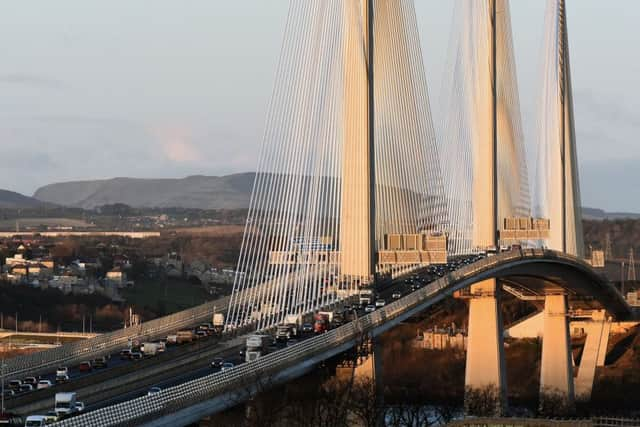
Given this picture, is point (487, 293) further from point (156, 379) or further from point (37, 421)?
point (37, 421)

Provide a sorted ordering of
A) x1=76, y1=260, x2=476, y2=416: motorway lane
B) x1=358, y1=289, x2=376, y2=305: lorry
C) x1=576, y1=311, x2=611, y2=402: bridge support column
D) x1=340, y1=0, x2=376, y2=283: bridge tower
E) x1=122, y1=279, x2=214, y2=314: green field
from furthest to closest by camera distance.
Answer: x1=122, y1=279, x2=214, y2=314: green field → x1=576, y1=311, x2=611, y2=402: bridge support column → x1=358, y1=289, x2=376, y2=305: lorry → x1=340, y1=0, x2=376, y2=283: bridge tower → x1=76, y1=260, x2=476, y2=416: motorway lane

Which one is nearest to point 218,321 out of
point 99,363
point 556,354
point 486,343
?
point 99,363

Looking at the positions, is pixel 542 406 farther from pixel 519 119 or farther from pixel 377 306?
pixel 377 306

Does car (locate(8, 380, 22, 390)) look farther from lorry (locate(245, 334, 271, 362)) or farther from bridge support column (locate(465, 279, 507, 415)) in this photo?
bridge support column (locate(465, 279, 507, 415))

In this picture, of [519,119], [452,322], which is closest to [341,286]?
[519,119]

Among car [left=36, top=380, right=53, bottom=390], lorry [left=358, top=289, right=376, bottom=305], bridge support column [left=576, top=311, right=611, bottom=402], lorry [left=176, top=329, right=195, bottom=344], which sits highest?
lorry [left=358, top=289, right=376, bottom=305]

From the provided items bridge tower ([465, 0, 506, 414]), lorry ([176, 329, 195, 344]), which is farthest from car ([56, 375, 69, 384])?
bridge tower ([465, 0, 506, 414])
